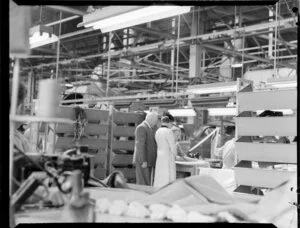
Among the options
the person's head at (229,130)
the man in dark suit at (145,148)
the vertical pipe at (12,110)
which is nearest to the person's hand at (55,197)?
the vertical pipe at (12,110)

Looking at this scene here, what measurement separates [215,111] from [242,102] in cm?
454

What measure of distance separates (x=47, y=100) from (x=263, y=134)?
2098 millimetres

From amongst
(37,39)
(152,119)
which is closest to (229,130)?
(152,119)

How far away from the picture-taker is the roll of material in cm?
120

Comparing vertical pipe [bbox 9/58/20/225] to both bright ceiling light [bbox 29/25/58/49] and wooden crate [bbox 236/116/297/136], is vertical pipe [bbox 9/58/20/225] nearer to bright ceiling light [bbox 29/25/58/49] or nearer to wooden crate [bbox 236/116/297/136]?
bright ceiling light [bbox 29/25/58/49]

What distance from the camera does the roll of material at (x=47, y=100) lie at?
1.20 m

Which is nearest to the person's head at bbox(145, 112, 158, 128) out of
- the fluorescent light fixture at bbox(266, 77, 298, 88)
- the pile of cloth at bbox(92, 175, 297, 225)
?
the fluorescent light fixture at bbox(266, 77, 298, 88)

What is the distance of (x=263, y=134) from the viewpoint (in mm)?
3004

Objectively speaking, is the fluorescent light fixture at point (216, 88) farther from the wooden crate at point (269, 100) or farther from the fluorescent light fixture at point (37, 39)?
the fluorescent light fixture at point (37, 39)

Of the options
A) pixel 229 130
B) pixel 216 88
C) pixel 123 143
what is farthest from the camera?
pixel 229 130

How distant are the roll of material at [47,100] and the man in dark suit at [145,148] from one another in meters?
1.97

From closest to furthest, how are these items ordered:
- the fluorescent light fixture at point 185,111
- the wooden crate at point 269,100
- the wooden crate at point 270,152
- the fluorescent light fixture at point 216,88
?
the wooden crate at point 270,152 < the wooden crate at point 269,100 < the fluorescent light fixture at point 216,88 < the fluorescent light fixture at point 185,111

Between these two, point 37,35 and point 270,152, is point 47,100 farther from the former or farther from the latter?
point 270,152
